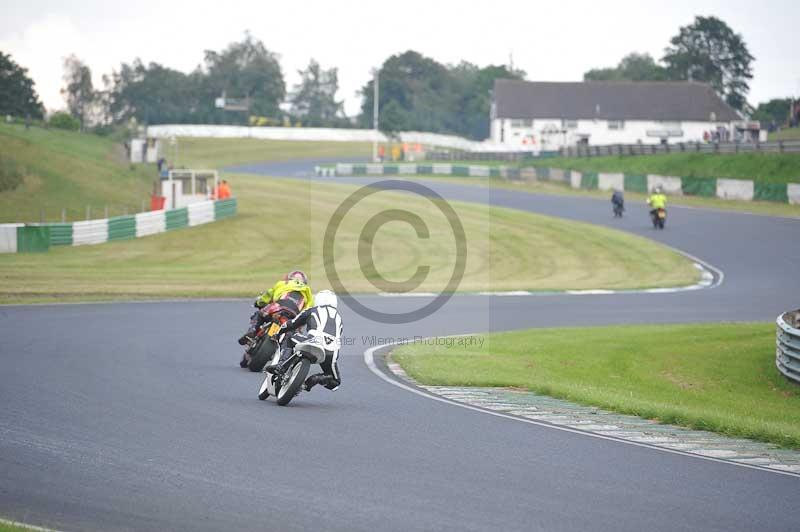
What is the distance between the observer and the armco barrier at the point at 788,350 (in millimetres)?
17219

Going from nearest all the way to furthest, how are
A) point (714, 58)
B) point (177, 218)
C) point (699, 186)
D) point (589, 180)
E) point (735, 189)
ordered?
point (177, 218), point (735, 189), point (699, 186), point (589, 180), point (714, 58)

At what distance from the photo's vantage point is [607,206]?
58.8 metres

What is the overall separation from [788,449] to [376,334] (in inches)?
441

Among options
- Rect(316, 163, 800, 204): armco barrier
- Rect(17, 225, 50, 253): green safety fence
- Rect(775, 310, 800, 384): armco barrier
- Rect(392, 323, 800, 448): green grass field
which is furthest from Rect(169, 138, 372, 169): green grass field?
Rect(775, 310, 800, 384): armco barrier

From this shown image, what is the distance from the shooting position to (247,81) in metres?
162

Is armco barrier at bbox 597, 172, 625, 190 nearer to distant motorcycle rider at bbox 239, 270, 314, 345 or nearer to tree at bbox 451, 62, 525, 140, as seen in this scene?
distant motorcycle rider at bbox 239, 270, 314, 345

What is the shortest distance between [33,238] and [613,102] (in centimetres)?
8940

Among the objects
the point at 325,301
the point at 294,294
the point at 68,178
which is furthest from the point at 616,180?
the point at 325,301

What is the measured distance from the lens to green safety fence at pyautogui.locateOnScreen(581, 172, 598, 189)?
227 feet

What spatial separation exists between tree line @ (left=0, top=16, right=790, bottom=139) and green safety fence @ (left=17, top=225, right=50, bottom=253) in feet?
326

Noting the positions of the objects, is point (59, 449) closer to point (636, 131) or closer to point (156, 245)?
point (156, 245)

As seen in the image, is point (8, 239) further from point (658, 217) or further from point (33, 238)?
point (658, 217)

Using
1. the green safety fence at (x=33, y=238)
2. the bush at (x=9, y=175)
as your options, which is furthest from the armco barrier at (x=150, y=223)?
the bush at (x=9, y=175)

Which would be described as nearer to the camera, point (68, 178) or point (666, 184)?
point (68, 178)
